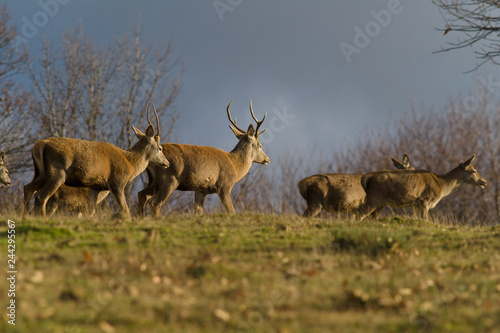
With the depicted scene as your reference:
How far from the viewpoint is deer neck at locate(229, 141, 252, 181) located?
45.6 ft

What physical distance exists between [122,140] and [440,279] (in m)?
18.3

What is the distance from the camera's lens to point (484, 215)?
27.9 meters

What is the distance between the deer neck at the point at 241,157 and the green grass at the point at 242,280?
4.80 meters

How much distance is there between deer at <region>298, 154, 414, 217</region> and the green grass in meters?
5.24

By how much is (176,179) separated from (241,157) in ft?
8.37

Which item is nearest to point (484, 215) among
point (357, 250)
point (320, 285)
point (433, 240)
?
point (433, 240)

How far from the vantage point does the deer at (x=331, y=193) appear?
565 inches

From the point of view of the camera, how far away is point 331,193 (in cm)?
1459

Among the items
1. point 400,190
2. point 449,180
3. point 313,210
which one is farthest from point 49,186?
point 449,180

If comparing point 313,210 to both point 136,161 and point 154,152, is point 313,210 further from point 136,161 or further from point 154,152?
point 136,161

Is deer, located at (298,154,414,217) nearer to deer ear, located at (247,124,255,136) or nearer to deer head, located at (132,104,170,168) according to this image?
deer ear, located at (247,124,255,136)

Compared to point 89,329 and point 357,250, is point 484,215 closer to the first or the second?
point 357,250

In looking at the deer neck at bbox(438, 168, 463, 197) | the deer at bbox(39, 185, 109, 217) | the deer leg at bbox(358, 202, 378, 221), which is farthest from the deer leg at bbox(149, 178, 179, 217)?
the deer neck at bbox(438, 168, 463, 197)

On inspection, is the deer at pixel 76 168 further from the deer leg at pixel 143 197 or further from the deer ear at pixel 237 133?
the deer ear at pixel 237 133
